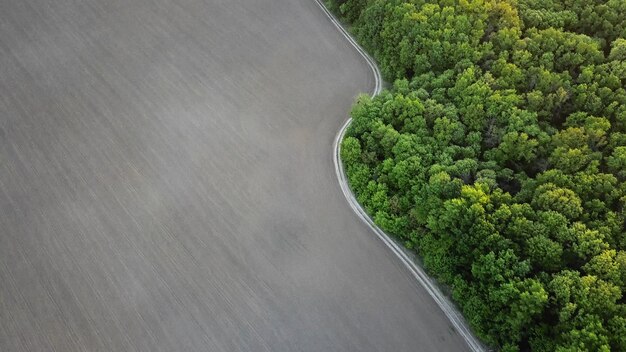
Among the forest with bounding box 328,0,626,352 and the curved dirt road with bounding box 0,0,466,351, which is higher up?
the forest with bounding box 328,0,626,352

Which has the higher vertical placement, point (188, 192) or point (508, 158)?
point (508, 158)

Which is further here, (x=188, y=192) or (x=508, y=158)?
(x=188, y=192)

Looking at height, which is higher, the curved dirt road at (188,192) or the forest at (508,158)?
the forest at (508,158)

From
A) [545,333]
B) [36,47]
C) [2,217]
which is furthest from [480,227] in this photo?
[36,47]

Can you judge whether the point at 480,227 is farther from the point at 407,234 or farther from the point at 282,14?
the point at 282,14

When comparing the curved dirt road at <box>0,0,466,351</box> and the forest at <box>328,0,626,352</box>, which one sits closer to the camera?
the forest at <box>328,0,626,352</box>

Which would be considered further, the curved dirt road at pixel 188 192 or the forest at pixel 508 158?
the curved dirt road at pixel 188 192
